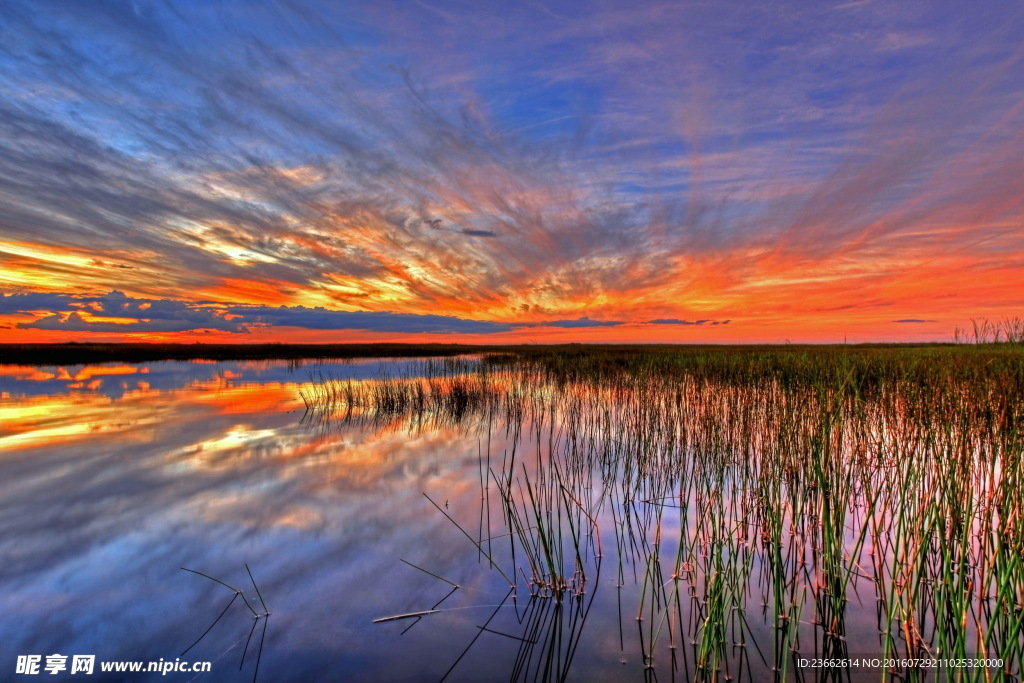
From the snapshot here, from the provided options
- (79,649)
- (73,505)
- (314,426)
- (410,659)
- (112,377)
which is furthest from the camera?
(112,377)

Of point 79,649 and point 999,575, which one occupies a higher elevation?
point 999,575

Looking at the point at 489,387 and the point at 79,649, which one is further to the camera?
the point at 489,387

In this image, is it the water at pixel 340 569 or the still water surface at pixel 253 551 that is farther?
the still water surface at pixel 253 551

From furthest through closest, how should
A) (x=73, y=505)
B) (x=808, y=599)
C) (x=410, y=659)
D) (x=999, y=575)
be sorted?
(x=73, y=505)
(x=808, y=599)
(x=410, y=659)
(x=999, y=575)

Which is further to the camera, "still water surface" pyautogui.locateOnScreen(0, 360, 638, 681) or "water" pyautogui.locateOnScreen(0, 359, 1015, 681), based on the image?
"still water surface" pyautogui.locateOnScreen(0, 360, 638, 681)

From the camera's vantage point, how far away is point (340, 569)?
4594mm

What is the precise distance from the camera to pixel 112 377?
2328cm

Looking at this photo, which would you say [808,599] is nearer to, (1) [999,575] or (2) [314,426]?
(1) [999,575]

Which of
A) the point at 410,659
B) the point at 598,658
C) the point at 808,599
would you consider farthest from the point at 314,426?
the point at 808,599

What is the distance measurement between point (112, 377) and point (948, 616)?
3118 cm

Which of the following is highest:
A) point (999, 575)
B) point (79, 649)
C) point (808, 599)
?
point (999, 575)

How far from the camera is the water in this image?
3314mm

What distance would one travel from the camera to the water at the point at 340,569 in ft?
→ 10.9

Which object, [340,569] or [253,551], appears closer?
[340,569]
